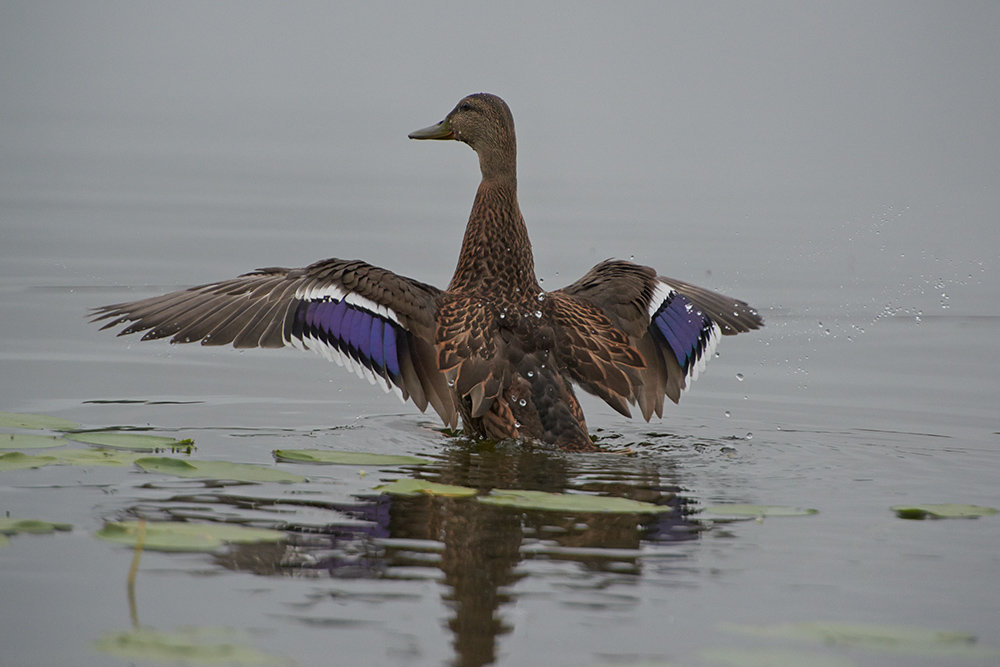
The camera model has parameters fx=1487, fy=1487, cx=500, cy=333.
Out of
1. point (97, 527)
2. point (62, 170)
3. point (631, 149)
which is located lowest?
point (97, 527)

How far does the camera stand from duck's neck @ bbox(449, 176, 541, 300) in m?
7.40

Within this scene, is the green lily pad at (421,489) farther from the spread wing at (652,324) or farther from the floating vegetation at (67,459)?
the spread wing at (652,324)

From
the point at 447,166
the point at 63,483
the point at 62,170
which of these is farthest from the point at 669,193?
the point at 63,483

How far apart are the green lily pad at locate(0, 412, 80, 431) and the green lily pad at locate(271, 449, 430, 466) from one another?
3.30ft

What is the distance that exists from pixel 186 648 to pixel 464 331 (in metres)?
3.25

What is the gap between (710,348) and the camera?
25.6 ft

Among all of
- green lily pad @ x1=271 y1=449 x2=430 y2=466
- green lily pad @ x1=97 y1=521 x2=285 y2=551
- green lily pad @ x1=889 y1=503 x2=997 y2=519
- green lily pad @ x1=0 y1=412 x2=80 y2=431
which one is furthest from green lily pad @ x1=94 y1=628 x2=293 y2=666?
green lily pad @ x1=889 y1=503 x2=997 y2=519

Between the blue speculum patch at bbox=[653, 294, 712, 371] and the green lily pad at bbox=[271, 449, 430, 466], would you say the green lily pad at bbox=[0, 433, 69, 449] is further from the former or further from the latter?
the blue speculum patch at bbox=[653, 294, 712, 371]

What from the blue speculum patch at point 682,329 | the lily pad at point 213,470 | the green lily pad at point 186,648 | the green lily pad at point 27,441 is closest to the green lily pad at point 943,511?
the blue speculum patch at point 682,329

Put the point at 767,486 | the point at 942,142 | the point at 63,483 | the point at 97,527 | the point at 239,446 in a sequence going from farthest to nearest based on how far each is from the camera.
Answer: the point at 942,142, the point at 239,446, the point at 767,486, the point at 63,483, the point at 97,527

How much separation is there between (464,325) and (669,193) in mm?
10683

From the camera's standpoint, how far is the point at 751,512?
5.58 m

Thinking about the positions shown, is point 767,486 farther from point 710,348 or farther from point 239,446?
point 239,446

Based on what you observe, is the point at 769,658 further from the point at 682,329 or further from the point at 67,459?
the point at 682,329
